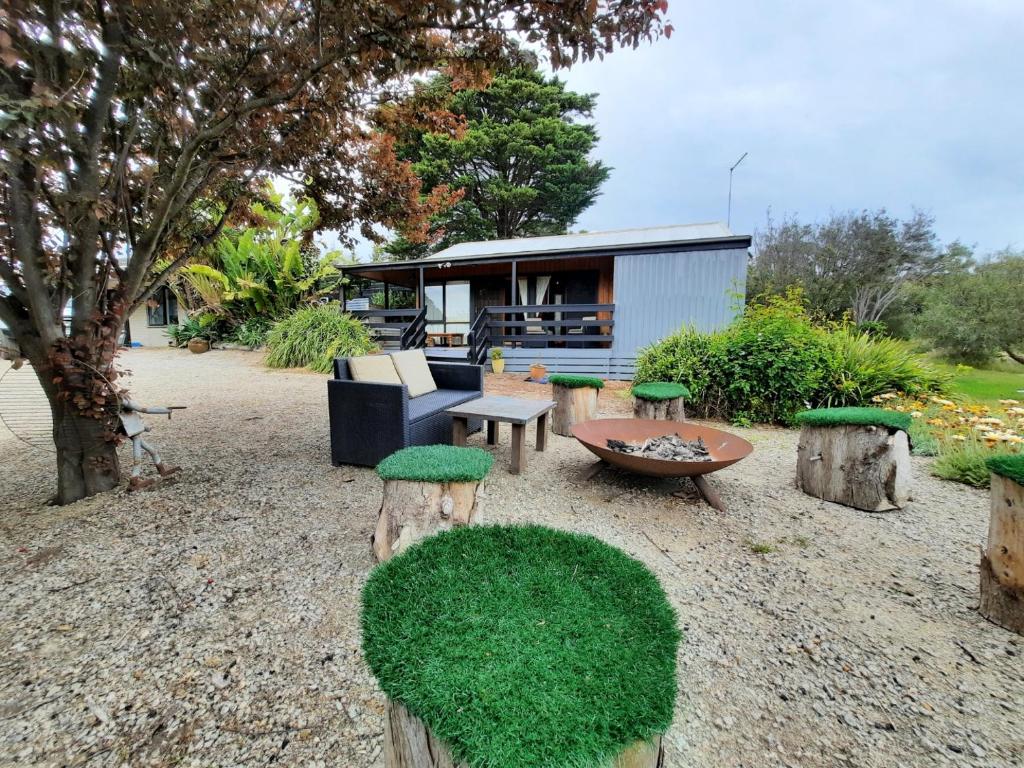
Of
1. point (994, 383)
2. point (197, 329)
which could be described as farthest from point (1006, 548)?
point (197, 329)

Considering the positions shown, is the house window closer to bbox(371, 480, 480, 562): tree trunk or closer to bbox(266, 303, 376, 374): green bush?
bbox(266, 303, 376, 374): green bush

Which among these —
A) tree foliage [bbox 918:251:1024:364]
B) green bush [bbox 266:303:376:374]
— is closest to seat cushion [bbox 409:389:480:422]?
green bush [bbox 266:303:376:374]

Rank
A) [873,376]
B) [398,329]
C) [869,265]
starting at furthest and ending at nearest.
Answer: [869,265] → [398,329] → [873,376]

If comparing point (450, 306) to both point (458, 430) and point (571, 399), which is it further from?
point (458, 430)

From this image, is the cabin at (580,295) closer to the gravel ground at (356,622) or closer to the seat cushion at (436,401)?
the seat cushion at (436,401)

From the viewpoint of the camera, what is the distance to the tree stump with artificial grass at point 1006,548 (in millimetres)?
1837

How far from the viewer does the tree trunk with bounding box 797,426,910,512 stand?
10.3 ft

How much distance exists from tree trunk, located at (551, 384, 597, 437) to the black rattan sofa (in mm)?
1691

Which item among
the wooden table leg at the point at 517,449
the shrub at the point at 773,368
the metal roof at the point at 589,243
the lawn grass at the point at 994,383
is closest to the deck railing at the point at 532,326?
the metal roof at the point at 589,243

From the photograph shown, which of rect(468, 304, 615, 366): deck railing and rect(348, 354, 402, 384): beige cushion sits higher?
rect(468, 304, 615, 366): deck railing

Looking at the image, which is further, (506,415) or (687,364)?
(687,364)

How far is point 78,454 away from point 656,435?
4.43 metres

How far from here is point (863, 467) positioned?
10.5ft

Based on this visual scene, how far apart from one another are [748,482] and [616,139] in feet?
66.8
